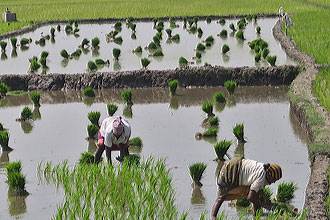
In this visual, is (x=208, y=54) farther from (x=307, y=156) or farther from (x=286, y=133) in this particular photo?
(x=307, y=156)

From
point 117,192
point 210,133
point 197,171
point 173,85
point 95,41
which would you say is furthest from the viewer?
point 95,41

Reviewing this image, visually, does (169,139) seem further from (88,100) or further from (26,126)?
(88,100)

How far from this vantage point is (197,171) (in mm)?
7023

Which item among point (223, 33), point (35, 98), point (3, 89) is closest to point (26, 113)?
point (35, 98)

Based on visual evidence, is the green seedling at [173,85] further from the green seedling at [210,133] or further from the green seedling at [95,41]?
the green seedling at [95,41]

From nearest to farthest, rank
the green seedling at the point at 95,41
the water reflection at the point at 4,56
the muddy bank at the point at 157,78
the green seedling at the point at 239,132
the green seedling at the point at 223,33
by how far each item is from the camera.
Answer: the green seedling at the point at 239,132
the muddy bank at the point at 157,78
the water reflection at the point at 4,56
the green seedling at the point at 95,41
the green seedling at the point at 223,33

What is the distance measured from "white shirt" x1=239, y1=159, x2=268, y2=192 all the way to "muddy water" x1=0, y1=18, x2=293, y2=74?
25.7 ft

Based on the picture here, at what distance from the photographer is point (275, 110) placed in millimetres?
10602

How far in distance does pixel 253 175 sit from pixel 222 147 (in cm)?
195

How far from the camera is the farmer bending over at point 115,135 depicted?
282 inches

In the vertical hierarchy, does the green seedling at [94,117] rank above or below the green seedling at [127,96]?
below

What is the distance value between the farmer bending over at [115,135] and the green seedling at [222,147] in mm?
986

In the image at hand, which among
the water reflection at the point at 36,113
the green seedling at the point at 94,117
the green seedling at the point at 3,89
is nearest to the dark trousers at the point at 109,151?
the green seedling at the point at 94,117

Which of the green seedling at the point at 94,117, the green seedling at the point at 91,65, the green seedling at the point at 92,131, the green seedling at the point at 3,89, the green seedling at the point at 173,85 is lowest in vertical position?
the green seedling at the point at 92,131
